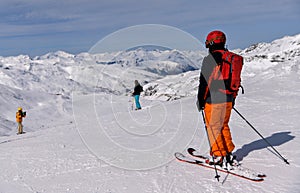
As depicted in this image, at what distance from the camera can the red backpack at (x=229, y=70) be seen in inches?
210

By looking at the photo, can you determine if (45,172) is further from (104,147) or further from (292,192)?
(292,192)

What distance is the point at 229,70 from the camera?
539 centimetres

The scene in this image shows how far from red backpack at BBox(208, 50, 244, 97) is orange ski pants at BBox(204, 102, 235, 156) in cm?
34

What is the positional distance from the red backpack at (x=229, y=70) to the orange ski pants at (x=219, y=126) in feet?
1.12

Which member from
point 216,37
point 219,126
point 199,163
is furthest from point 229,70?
point 199,163

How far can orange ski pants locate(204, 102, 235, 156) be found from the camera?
18.4 feet

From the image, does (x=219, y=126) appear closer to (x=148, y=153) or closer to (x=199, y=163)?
(x=199, y=163)

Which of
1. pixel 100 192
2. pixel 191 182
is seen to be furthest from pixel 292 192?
pixel 100 192

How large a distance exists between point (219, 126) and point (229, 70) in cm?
104

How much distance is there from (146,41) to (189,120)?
552 cm

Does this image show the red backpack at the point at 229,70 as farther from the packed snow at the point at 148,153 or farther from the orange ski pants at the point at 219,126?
the packed snow at the point at 148,153

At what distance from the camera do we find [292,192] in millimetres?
4656

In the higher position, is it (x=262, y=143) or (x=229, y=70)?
(x=229, y=70)

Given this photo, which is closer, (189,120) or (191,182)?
(191,182)
